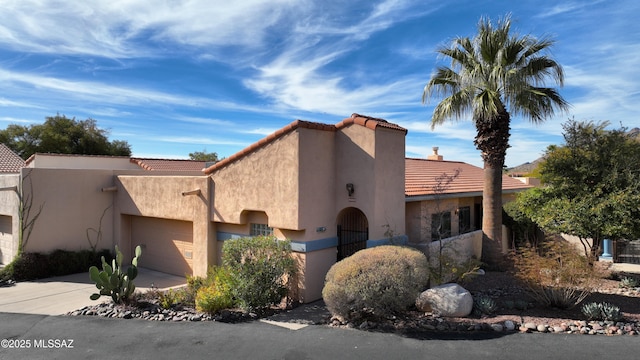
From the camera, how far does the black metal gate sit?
61.9 ft

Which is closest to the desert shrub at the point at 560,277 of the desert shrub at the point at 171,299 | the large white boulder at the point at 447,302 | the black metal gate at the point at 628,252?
the large white boulder at the point at 447,302

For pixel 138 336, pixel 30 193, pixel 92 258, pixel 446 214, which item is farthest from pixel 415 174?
pixel 30 193

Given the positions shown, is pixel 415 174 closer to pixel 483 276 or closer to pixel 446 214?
pixel 446 214

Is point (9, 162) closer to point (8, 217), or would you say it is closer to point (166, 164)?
point (8, 217)

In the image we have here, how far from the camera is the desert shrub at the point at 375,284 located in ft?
28.8

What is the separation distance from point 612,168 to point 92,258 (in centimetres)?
2077

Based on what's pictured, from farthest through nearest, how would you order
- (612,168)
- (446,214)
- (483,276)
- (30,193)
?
(446,214) < (30,193) < (483,276) < (612,168)

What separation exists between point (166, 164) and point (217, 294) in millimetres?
21354

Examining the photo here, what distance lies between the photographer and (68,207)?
56.7 ft

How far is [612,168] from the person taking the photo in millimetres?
12789

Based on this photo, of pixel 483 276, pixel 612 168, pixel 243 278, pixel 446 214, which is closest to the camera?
pixel 243 278

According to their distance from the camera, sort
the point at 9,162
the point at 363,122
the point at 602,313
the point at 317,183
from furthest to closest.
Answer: the point at 9,162 → the point at 317,183 → the point at 363,122 → the point at 602,313

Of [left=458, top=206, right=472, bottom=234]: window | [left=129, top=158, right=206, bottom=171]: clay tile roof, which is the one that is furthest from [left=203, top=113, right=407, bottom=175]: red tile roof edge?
[left=129, top=158, right=206, bottom=171]: clay tile roof

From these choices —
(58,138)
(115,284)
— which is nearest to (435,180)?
(115,284)
